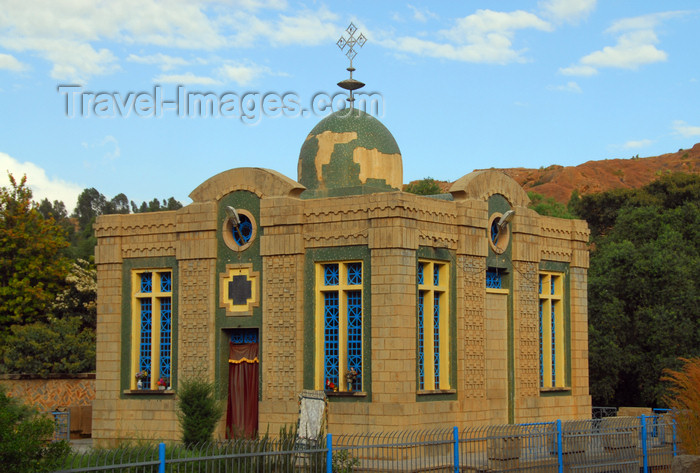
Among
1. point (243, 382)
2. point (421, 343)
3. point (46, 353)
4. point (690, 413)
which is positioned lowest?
point (690, 413)

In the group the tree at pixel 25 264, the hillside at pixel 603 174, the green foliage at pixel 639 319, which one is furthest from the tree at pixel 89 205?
the green foliage at pixel 639 319

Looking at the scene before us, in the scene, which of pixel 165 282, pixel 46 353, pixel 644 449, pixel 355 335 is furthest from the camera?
pixel 46 353

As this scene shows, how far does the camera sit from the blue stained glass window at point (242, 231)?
25094mm

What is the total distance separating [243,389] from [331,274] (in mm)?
3977

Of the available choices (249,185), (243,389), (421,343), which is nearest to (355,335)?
(421,343)

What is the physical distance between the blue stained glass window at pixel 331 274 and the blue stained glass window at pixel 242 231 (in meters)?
2.50

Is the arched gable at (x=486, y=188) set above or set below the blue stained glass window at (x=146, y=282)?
above

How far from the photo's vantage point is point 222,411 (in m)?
24.5

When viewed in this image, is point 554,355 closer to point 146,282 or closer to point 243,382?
point 243,382

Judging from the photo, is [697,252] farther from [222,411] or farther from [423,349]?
[222,411]

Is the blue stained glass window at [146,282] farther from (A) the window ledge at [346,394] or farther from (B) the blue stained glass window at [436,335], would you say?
(B) the blue stained glass window at [436,335]

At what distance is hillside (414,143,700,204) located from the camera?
3499 inches

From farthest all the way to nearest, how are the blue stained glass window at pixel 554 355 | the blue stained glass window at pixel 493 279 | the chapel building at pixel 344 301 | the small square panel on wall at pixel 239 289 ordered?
the blue stained glass window at pixel 554 355 < the blue stained glass window at pixel 493 279 < the small square panel on wall at pixel 239 289 < the chapel building at pixel 344 301

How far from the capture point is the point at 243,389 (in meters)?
24.8
